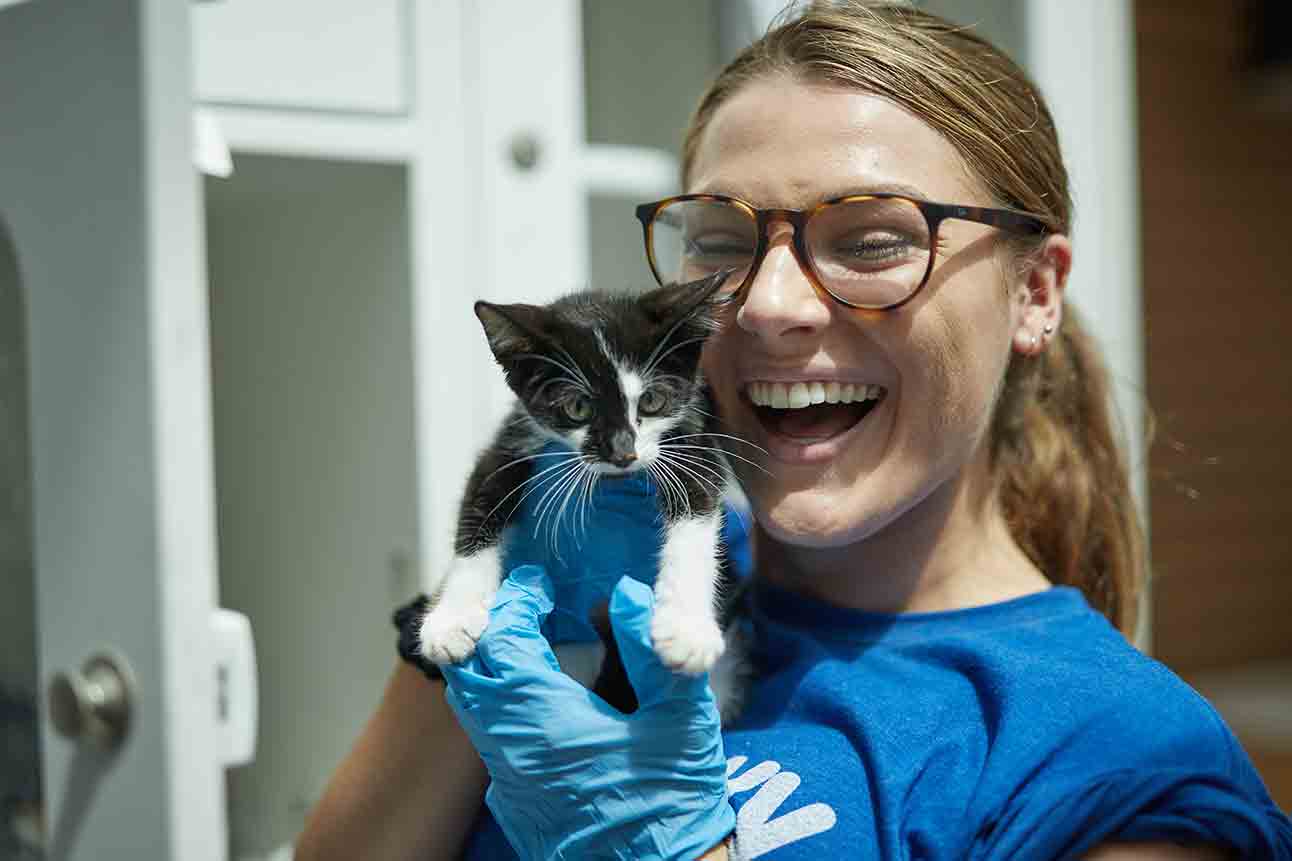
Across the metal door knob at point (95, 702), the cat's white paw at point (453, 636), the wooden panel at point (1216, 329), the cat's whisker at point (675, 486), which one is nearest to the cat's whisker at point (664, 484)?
the cat's whisker at point (675, 486)

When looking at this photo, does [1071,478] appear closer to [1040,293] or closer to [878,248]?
[1040,293]

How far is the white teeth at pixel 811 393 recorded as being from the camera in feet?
3.67

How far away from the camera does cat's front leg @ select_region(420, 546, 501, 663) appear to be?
101 cm

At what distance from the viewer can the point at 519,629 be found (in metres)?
1.04

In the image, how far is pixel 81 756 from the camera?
3.74ft

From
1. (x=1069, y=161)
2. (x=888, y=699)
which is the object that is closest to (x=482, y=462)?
(x=888, y=699)

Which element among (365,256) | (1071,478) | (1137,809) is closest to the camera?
(1137,809)

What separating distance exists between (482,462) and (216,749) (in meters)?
0.40

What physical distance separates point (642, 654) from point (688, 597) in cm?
7

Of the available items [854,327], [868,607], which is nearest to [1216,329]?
[868,607]

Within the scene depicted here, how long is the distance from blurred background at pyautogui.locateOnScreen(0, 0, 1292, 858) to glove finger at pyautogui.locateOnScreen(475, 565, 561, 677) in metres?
0.32

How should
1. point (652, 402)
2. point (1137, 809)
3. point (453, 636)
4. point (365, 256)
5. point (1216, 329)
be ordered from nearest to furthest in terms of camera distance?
point (1137, 809) < point (453, 636) < point (652, 402) < point (365, 256) < point (1216, 329)

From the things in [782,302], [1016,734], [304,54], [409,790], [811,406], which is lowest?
[409,790]

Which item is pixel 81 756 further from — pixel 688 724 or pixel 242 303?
pixel 242 303
